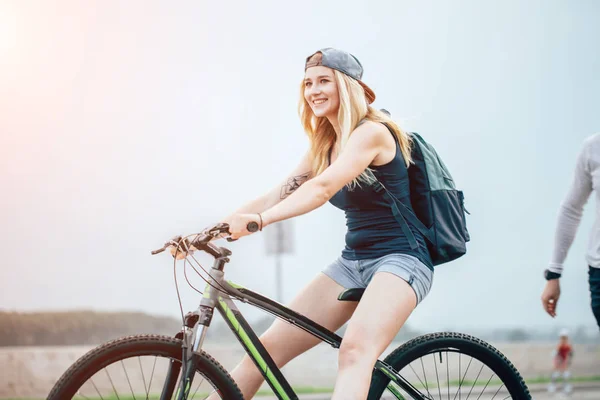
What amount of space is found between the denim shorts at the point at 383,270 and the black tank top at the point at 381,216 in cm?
2

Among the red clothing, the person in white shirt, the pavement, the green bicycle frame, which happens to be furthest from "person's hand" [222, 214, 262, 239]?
the red clothing

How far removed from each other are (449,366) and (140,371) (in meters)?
1.06

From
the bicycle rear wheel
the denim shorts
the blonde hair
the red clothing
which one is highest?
the blonde hair

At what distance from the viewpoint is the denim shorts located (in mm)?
2309

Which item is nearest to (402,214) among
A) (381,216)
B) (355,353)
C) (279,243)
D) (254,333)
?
(381,216)

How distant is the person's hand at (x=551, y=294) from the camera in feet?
8.45

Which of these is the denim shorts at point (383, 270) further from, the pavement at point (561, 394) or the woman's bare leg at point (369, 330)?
the pavement at point (561, 394)

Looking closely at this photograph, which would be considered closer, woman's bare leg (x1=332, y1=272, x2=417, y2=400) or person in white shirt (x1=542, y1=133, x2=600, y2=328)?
woman's bare leg (x1=332, y1=272, x2=417, y2=400)

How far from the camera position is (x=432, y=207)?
2406mm

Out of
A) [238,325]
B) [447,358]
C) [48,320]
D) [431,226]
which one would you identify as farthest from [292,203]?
[48,320]

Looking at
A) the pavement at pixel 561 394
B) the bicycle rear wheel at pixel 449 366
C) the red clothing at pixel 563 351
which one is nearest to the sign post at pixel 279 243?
the pavement at pixel 561 394

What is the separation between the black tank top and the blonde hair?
0.10 ft

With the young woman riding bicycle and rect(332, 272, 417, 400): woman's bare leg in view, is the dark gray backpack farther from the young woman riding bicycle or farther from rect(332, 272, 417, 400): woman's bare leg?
rect(332, 272, 417, 400): woman's bare leg

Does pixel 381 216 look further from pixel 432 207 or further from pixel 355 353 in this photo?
pixel 355 353
